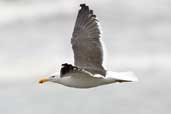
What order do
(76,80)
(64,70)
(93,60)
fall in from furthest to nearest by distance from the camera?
1. (93,60)
2. (76,80)
3. (64,70)

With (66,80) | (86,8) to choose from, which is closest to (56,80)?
(66,80)

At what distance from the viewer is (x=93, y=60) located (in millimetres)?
8898

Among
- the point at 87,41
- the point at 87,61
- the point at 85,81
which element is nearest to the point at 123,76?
the point at 87,61

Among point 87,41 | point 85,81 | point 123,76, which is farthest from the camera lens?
point 87,41

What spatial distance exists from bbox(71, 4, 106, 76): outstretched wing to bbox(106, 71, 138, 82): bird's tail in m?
0.19

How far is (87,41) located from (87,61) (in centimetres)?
46

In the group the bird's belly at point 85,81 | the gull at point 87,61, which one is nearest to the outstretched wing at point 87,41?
the gull at point 87,61

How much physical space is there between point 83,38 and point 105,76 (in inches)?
41.5

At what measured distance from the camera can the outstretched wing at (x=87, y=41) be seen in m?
8.87

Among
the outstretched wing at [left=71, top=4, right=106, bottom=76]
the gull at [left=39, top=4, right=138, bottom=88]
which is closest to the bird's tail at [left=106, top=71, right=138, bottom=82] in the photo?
the gull at [left=39, top=4, right=138, bottom=88]

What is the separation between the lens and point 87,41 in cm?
919

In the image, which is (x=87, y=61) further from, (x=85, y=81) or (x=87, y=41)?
(x=85, y=81)

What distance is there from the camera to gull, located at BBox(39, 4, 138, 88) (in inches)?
326

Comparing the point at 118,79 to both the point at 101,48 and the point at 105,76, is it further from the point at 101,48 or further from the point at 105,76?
the point at 101,48
